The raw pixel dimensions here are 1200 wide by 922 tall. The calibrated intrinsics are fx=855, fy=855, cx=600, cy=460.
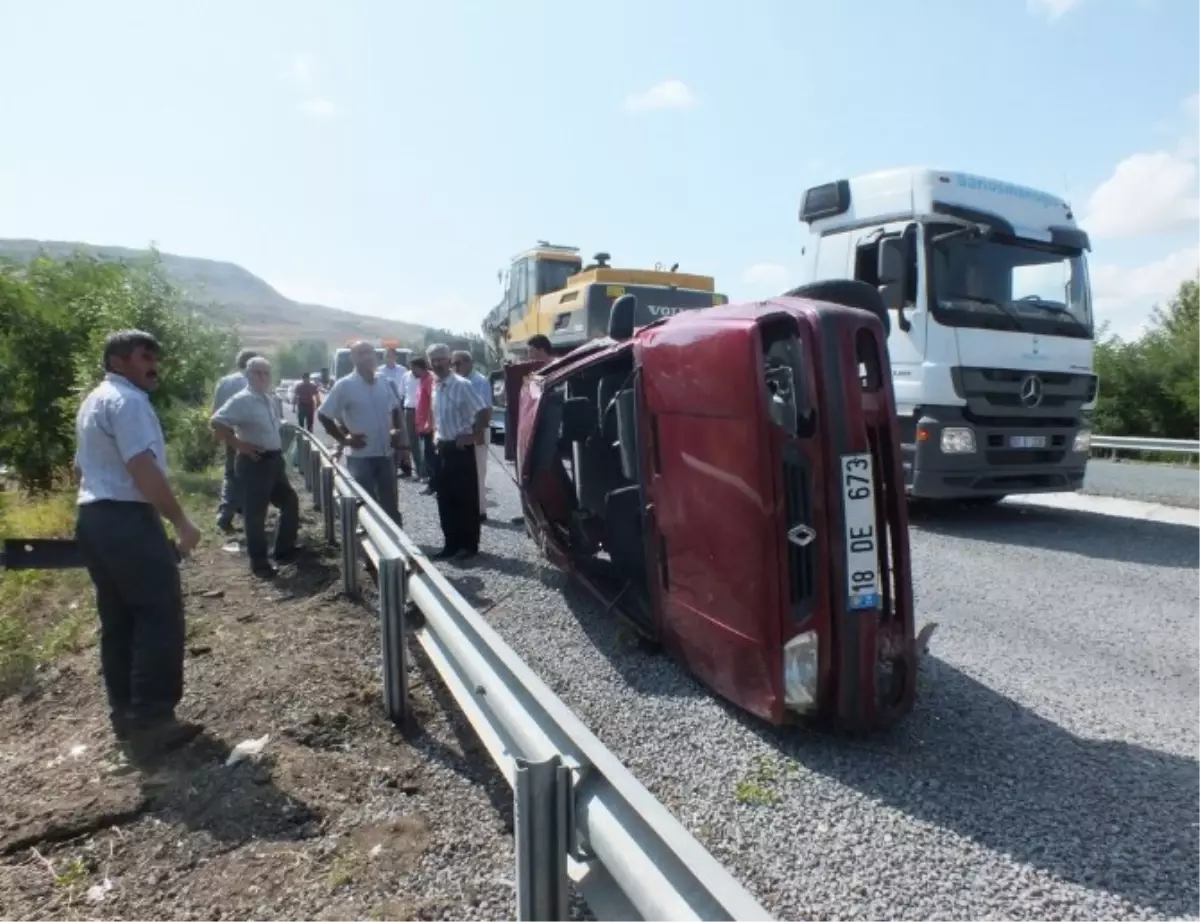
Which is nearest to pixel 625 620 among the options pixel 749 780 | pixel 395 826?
pixel 749 780

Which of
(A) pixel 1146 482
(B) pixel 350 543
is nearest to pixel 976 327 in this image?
(B) pixel 350 543

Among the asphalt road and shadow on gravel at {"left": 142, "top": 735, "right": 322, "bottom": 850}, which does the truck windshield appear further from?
shadow on gravel at {"left": 142, "top": 735, "right": 322, "bottom": 850}

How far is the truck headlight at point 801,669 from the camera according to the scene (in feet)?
10.5

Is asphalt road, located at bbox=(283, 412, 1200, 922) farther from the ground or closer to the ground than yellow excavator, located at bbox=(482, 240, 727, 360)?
closer to the ground

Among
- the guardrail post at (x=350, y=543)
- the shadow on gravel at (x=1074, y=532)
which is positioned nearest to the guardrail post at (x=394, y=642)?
the guardrail post at (x=350, y=543)

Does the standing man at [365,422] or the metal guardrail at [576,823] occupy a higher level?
the standing man at [365,422]

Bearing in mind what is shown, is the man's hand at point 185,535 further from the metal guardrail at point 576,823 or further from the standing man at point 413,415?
the standing man at point 413,415

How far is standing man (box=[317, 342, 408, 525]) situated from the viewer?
6.76 metres

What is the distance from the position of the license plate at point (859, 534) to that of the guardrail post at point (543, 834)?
1601 mm

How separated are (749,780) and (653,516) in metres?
1.33

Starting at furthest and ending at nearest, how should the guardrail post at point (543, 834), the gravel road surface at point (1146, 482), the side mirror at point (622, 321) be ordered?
the gravel road surface at point (1146, 482) → the side mirror at point (622, 321) → the guardrail post at point (543, 834)

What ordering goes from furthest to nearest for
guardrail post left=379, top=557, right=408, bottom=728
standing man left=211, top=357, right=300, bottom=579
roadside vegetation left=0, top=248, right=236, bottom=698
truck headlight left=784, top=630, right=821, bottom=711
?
roadside vegetation left=0, top=248, right=236, bottom=698, standing man left=211, top=357, right=300, bottom=579, guardrail post left=379, top=557, right=408, bottom=728, truck headlight left=784, top=630, right=821, bottom=711

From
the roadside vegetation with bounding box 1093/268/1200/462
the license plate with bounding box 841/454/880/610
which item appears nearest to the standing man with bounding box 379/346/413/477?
the license plate with bounding box 841/454/880/610

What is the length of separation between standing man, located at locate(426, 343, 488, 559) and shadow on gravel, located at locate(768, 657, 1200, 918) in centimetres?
381
